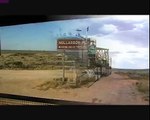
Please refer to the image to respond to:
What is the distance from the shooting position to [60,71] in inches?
183

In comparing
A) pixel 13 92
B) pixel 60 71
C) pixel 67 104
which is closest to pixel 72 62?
pixel 60 71

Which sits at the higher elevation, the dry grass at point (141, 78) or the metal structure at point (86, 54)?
the metal structure at point (86, 54)

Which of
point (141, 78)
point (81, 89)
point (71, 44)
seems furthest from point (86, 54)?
point (141, 78)

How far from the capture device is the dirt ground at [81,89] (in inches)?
179

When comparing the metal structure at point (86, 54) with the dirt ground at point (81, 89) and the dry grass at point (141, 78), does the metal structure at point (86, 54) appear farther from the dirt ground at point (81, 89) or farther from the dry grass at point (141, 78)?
the dry grass at point (141, 78)

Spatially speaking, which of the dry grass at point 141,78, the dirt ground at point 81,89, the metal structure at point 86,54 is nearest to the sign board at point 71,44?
the metal structure at point 86,54

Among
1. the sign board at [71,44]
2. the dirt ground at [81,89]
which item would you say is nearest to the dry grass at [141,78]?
the dirt ground at [81,89]

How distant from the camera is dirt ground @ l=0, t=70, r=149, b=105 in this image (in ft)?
15.0

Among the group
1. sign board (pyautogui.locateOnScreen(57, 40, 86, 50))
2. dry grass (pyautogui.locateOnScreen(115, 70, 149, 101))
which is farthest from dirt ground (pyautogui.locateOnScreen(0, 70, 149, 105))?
sign board (pyautogui.locateOnScreen(57, 40, 86, 50))

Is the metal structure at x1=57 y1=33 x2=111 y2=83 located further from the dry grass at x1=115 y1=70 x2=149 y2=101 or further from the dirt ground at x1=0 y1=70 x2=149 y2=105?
the dry grass at x1=115 y1=70 x2=149 y2=101

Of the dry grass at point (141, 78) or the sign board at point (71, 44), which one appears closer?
the dry grass at point (141, 78)

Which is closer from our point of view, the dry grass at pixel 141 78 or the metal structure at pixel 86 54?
the dry grass at pixel 141 78

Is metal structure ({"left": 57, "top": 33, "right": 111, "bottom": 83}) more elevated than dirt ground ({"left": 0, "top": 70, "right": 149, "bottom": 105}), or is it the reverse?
metal structure ({"left": 57, "top": 33, "right": 111, "bottom": 83})

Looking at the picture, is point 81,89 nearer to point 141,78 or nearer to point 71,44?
point 71,44
